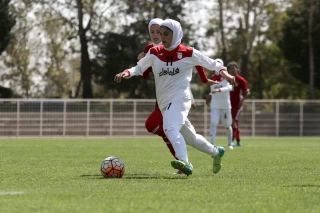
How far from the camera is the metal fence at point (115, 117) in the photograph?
36031 millimetres

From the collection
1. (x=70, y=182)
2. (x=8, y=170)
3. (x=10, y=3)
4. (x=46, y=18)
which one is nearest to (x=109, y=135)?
(x=10, y=3)

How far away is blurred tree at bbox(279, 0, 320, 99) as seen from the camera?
157 ft

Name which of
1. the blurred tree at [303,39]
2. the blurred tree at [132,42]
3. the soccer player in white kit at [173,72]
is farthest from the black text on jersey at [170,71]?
the blurred tree at [303,39]

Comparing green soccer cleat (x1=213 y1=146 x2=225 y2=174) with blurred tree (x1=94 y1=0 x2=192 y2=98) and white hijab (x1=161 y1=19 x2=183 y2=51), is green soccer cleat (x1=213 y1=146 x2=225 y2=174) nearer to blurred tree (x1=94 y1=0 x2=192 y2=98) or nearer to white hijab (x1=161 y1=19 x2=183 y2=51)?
white hijab (x1=161 y1=19 x2=183 y2=51)

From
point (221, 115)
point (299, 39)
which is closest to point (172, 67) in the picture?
point (221, 115)

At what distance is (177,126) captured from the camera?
11.4 meters

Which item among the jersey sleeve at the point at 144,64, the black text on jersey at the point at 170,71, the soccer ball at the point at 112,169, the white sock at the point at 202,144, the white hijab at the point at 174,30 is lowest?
the soccer ball at the point at 112,169

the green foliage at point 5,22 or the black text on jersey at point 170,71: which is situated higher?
the green foliage at point 5,22

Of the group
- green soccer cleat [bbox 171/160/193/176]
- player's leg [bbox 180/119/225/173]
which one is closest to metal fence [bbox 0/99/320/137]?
player's leg [bbox 180/119/225/173]

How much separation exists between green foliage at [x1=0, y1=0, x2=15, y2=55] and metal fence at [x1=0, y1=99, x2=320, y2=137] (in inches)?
266

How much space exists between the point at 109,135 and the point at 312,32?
54.0ft

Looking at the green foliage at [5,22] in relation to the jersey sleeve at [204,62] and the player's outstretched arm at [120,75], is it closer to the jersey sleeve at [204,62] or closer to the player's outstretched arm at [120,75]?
the jersey sleeve at [204,62]

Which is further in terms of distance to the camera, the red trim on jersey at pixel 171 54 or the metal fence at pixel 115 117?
the metal fence at pixel 115 117

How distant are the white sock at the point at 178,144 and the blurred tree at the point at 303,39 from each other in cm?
3634
